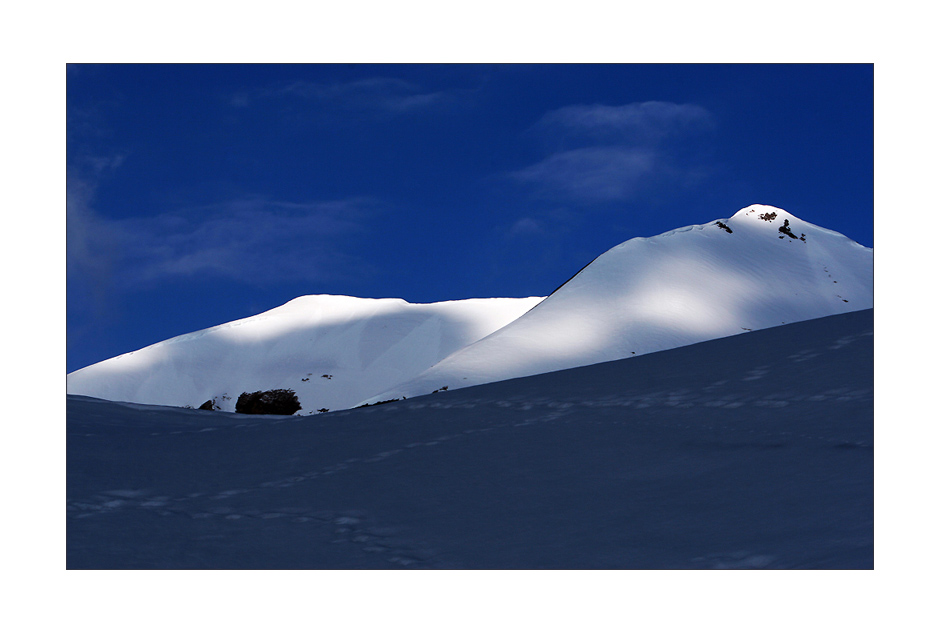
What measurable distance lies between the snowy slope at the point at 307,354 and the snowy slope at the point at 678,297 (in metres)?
19.7

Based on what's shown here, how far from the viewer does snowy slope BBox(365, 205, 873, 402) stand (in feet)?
80.5

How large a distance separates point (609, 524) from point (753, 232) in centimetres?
3077

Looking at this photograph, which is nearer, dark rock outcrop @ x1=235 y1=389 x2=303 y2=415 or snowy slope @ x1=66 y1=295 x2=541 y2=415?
dark rock outcrop @ x1=235 y1=389 x2=303 y2=415

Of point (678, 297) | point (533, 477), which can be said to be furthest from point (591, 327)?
point (533, 477)

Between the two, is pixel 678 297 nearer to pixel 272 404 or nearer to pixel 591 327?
pixel 591 327

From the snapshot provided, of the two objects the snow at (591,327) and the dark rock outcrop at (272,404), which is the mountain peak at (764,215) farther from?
the dark rock outcrop at (272,404)

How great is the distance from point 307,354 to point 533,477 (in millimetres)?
48342

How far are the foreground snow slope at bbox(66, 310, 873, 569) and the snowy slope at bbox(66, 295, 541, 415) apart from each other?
3675cm

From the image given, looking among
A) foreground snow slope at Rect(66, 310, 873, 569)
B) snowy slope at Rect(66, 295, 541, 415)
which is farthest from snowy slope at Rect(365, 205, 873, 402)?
snowy slope at Rect(66, 295, 541, 415)

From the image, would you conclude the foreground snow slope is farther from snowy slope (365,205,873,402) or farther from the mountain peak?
the mountain peak

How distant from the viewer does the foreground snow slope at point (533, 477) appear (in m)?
4.18

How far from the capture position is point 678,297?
2794cm

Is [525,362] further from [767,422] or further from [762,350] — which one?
[767,422]
